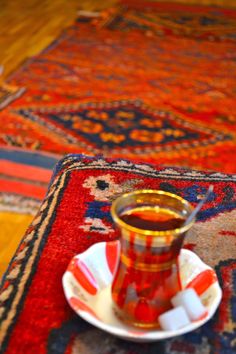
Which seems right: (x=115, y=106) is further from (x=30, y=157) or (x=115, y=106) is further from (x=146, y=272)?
(x=146, y=272)

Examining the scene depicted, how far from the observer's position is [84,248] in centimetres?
77

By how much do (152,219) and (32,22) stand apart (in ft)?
12.7

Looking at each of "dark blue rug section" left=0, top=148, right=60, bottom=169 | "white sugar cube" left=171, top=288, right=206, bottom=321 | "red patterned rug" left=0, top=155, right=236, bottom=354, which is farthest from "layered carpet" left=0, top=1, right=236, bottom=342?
"white sugar cube" left=171, top=288, right=206, bottom=321

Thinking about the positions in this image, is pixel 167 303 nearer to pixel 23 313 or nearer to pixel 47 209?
pixel 23 313

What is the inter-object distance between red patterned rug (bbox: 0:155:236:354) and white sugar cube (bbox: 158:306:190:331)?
38 mm

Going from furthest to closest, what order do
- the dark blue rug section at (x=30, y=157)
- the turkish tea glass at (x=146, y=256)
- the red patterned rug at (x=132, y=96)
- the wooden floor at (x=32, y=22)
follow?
the wooden floor at (x=32, y=22) < the red patterned rug at (x=132, y=96) < the dark blue rug section at (x=30, y=157) < the turkish tea glass at (x=146, y=256)

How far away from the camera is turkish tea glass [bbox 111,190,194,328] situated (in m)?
0.57

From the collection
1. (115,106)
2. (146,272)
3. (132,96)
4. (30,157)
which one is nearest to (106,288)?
(146,272)

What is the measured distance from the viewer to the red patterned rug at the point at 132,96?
7.57ft

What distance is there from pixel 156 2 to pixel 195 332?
478cm

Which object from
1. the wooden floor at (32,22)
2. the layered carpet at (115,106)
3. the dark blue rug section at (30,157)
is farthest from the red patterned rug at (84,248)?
the wooden floor at (32,22)

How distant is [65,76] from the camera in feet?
10.1

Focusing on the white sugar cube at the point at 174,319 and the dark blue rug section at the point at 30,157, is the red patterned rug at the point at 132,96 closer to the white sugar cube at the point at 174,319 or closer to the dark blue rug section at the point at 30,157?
the dark blue rug section at the point at 30,157

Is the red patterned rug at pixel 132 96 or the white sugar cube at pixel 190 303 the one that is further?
the red patterned rug at pixel 132 96
